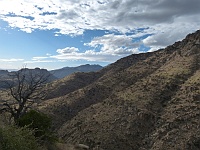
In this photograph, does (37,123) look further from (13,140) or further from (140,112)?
(140,112)

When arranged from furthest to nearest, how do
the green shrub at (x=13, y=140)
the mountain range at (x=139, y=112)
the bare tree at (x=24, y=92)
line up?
the mountain range at (x=139, y=112) → the bare tree at (x=24, y=92) → the green shrub at (x=13, y=140)

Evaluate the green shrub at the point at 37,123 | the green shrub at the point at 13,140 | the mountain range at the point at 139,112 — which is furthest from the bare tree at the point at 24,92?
the green shrub at the point at 13,140

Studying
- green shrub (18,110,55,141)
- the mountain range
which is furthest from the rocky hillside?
green shrub (18,110,55,141)

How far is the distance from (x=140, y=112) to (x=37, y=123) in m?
41.1

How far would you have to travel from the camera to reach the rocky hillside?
5241 cm

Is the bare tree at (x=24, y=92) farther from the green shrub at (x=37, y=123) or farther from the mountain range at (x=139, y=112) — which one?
the mountain range at (x=139, y=112)

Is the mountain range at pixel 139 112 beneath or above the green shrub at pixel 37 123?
beneath

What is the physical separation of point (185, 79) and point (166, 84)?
616 cm

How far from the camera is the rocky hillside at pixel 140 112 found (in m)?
52.4

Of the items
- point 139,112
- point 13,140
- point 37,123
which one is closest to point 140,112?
point 139,112

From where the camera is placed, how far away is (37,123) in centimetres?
2264

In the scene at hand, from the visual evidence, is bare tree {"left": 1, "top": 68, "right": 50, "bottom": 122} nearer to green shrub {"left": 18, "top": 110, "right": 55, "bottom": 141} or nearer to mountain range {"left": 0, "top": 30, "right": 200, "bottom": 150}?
green shrub {"left": 18, "top": 110, "right": 55, "bottom": 141}

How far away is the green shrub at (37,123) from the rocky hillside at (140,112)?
2914cm

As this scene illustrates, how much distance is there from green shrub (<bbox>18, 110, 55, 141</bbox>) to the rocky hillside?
2914 cm
